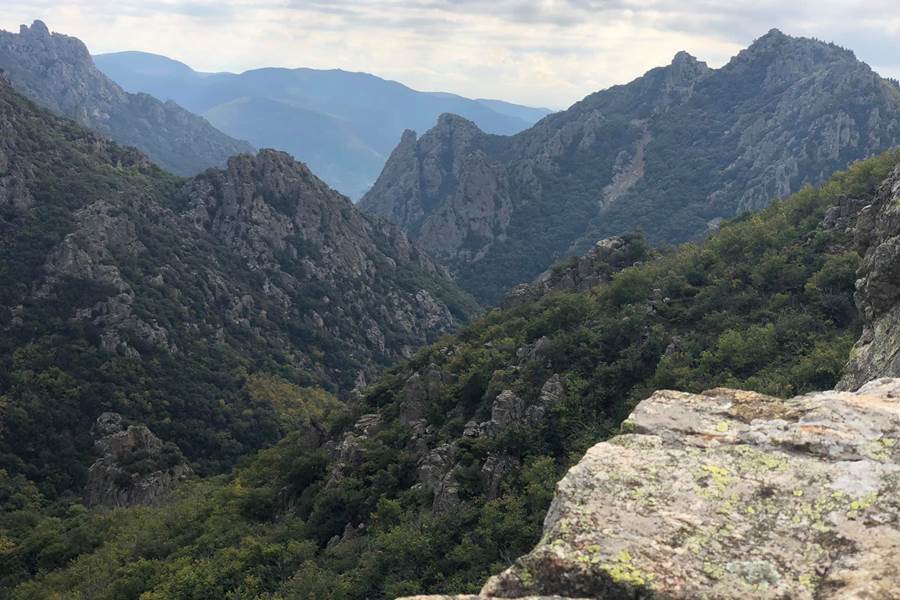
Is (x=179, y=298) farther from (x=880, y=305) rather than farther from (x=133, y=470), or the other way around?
(x=880, y=305)

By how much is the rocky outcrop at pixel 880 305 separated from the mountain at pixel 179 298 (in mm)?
78719

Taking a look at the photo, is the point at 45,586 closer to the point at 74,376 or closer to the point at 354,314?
the point at 74,376

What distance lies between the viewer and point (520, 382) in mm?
41469

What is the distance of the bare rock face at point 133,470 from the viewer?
69125 millimetres

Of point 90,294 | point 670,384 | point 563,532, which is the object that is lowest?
point 90,294

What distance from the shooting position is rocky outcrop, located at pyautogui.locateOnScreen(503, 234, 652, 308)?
6316cm

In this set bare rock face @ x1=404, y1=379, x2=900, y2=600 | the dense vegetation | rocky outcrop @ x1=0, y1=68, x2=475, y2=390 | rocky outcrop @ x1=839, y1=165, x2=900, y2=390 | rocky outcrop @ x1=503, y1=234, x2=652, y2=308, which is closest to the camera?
bare rock face @ x1=404, y1=379, x2=900, y2=600

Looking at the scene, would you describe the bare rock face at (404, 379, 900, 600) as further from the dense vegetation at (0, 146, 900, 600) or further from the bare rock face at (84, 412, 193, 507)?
the bare rock face at (84, 412, 193, 507)

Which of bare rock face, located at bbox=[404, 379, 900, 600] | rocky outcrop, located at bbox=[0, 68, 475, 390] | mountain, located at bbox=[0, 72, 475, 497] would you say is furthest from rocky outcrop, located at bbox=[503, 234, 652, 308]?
rocky outcrop, located at bbox=[0, 68, 475, 390]

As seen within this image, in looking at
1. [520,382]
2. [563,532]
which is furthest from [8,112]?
[563,532]

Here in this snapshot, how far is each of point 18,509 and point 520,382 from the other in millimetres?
58212

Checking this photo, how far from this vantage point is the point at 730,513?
8133 mm

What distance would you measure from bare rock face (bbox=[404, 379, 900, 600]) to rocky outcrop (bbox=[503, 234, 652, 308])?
5223 cm

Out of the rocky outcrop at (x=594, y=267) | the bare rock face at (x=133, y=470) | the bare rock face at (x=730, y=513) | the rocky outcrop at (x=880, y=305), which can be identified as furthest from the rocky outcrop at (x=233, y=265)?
the bare rock face at (x=730, y=513)
